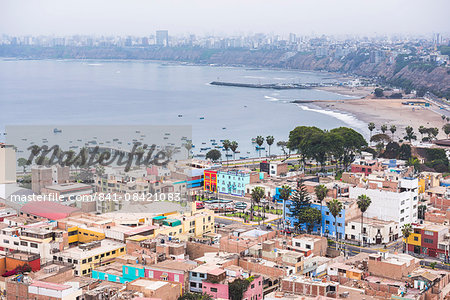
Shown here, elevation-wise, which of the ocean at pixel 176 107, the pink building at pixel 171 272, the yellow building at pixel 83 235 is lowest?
the ocean at pixel 176 107

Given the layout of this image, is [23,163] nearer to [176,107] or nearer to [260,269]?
[260,269]

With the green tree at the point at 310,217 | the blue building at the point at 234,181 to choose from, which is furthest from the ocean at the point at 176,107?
the green tree at the point at 310,217

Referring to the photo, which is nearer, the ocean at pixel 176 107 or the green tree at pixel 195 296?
the green tree at pixel 195 296

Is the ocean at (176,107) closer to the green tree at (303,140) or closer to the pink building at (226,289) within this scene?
the green tree at (303,140)

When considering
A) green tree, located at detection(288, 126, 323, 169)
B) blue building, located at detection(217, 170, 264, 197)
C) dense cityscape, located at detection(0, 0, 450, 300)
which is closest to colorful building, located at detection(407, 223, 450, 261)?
dense cityscape, located at detection(0, 0, 450, 300)

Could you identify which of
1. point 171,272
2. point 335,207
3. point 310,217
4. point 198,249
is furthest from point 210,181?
point 171,272
